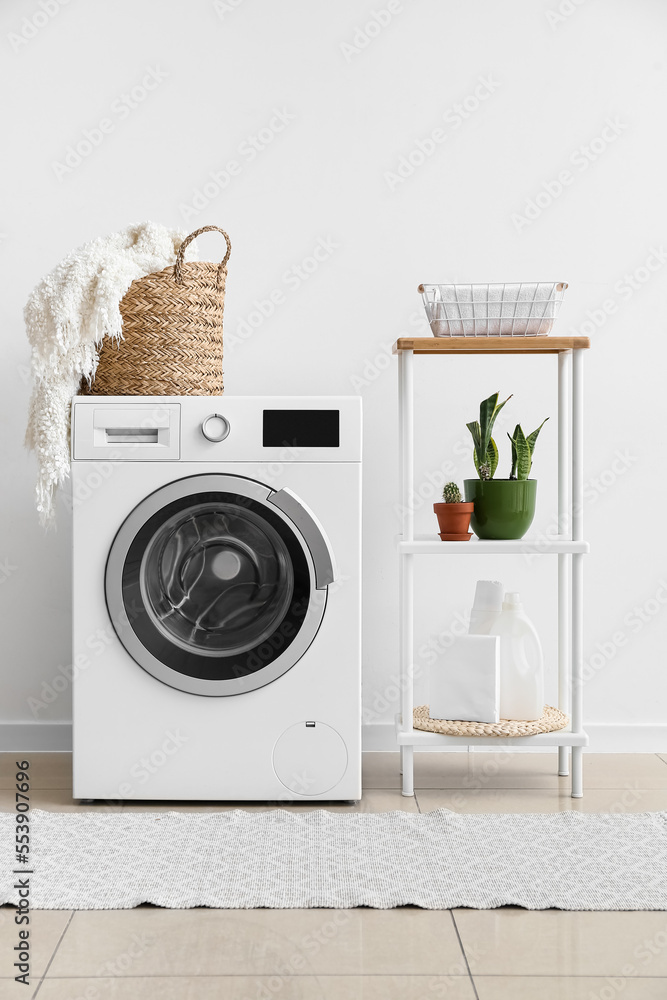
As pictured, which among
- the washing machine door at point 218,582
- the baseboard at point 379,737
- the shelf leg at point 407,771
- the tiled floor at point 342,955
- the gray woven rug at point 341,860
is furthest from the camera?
the baseboard at point 379,737

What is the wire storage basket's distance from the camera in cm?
208

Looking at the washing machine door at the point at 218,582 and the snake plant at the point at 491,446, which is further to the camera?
the snake plant at the point at 491,446

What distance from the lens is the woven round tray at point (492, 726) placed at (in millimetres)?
2070

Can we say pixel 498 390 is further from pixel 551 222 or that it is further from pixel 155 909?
pixel 155 909

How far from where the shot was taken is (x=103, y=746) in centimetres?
202

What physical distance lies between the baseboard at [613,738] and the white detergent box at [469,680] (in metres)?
0.40

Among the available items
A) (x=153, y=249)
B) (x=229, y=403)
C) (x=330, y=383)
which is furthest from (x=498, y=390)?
(x=153, y=249)

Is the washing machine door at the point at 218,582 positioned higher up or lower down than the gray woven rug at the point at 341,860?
higher up

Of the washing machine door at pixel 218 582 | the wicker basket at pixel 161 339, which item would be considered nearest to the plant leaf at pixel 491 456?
the washing machine door at pixel 218 582

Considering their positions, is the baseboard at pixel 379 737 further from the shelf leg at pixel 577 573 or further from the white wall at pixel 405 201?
the shelf leg at pixel 577 573

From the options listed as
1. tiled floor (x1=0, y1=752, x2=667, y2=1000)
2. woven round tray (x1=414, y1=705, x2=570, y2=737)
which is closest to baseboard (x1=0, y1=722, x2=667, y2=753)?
woven round tray (x1=414, y1=705, x2=570, y2=737)

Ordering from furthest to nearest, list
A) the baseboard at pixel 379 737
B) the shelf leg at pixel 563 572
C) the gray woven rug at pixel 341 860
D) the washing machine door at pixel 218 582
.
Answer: the baseboard at pixel 379 737, the shelf leg at pixel 563 572, the washing machine door at pixel 218 582, the gray woven rug at pixel 341 860

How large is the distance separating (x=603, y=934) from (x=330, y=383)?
1.60 meters

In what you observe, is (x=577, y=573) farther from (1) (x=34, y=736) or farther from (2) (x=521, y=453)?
(1) (x=34, y=736)
